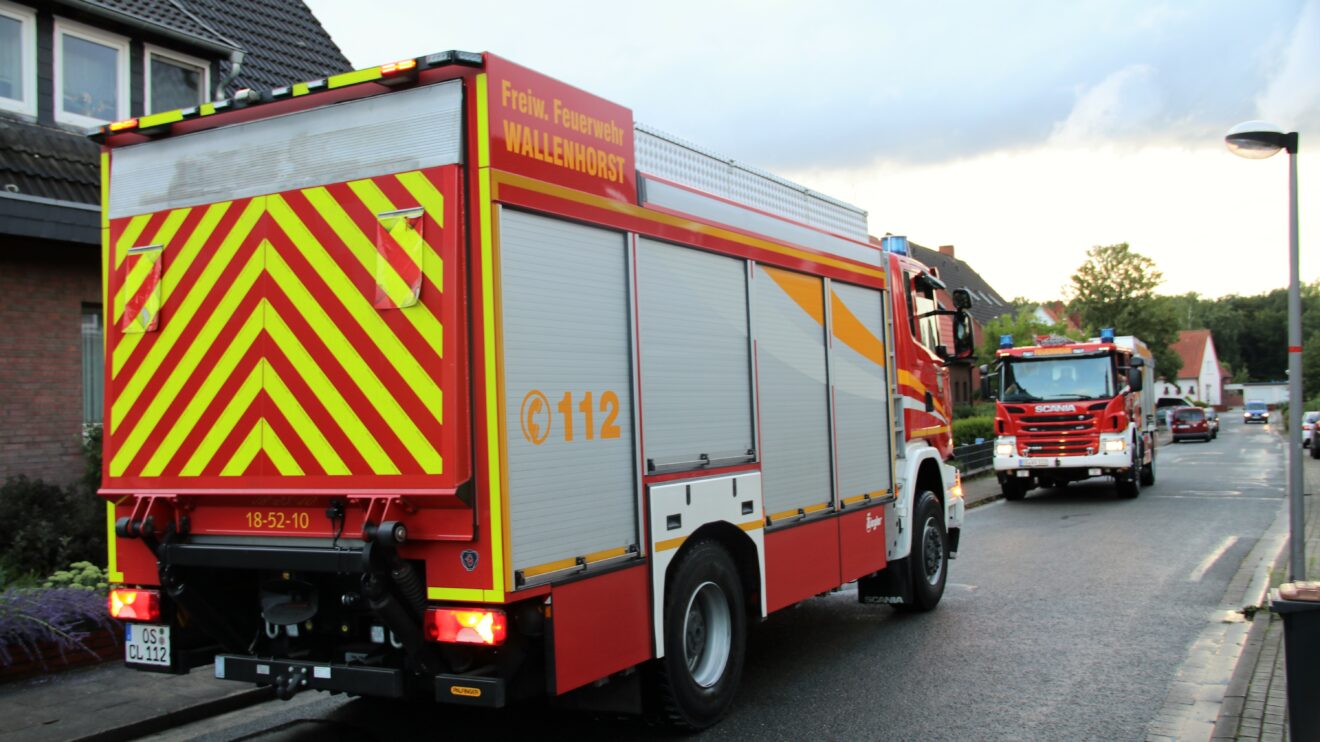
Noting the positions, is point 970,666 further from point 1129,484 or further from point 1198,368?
point 1198,368

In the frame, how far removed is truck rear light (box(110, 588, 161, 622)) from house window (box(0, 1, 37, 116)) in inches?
304

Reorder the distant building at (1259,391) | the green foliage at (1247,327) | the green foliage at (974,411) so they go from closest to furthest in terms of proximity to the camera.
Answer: the green foliage at (974,411) → the distant building at (1259,391) → the green foliage at (1247,327)

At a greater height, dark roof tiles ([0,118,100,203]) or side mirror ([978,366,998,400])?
dark roof tiles ([0,118,100,203])

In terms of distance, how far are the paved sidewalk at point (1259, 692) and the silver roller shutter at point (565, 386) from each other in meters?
3.25

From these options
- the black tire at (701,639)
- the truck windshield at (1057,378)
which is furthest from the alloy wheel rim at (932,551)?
the truck windshield at (1057,378)

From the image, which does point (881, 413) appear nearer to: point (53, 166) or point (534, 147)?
point (534, 147)

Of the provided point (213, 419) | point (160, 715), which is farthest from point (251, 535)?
point (160, 715)

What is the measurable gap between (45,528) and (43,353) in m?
2.06

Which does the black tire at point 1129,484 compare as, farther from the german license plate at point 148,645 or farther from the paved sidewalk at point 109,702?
the german license plate at point 148,645

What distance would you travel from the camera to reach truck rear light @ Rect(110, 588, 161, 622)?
17.1 ft

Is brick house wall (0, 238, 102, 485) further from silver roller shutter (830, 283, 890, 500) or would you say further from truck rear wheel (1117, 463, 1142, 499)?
truck rear wheel (1117, 463, 1142, 499)

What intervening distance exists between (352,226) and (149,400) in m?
1.49

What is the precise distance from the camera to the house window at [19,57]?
1091 centimetres

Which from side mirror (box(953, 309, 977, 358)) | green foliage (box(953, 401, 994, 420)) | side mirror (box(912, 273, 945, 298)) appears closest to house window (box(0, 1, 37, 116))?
side mirror (box(912, 273, 945, 298))
